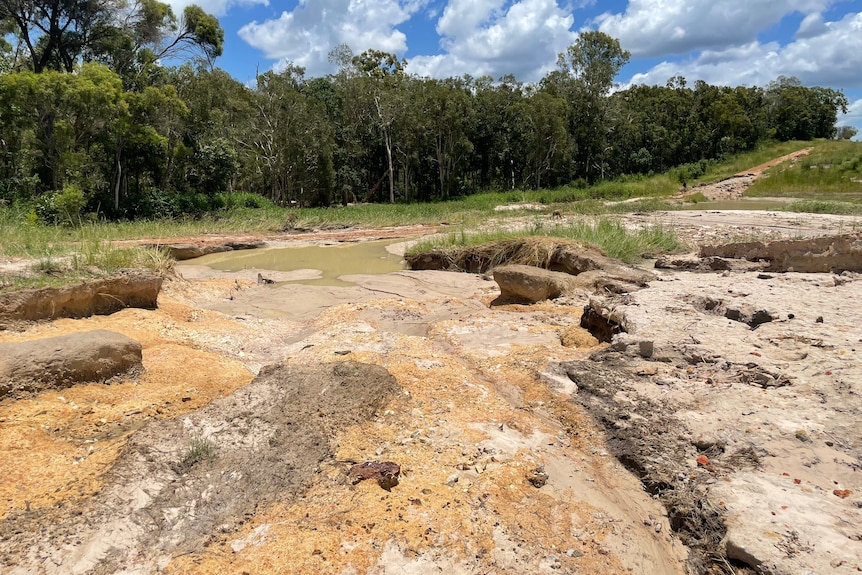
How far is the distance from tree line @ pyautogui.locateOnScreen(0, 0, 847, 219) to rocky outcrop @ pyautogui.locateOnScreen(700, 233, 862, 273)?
18.4 meters

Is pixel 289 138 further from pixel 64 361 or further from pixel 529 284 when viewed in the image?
pixel 64 361

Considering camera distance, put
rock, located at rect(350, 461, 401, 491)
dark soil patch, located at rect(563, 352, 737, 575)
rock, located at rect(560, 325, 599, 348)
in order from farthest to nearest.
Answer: rock, located at rect(560, 325, 599, 348) → rock, located at rect(350, 461, 401, 491) → dark soil patch, located at rect(563, 352, 737, 575)

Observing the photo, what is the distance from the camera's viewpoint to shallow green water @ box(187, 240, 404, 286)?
1329 cm

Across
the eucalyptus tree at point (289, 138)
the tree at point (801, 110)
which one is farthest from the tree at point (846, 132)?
the eucalyptus tree at point (289, 138)

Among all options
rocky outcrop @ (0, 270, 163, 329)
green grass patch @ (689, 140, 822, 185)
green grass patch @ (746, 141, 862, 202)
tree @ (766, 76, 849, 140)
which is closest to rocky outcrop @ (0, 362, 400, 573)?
rocky outcrop @ (0, 270, 163, 329)

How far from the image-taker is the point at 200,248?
1564 centimetres

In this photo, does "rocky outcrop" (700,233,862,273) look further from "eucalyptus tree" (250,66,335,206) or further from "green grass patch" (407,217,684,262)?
"eucalyptus tree" (250,66,335,206)

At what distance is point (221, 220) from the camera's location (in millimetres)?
21047

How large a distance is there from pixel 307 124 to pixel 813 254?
2494 cm

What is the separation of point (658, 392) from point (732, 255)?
6.11m

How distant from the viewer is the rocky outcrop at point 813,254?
7855 millimetres

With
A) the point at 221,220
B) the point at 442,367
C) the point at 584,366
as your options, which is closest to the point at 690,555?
the point at 584,366

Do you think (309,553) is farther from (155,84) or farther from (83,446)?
(155,84)

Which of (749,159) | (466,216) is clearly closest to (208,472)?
(466,216)
